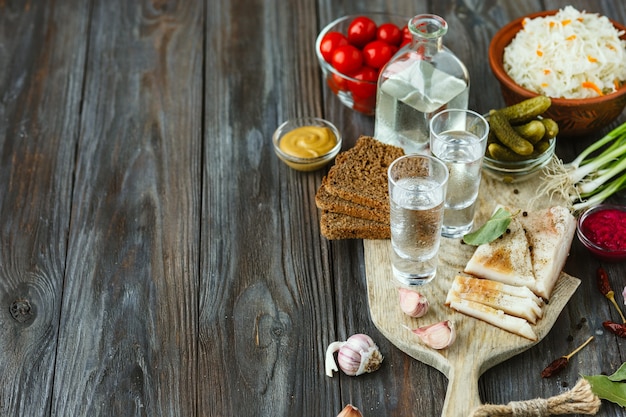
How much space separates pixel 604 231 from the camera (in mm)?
2492

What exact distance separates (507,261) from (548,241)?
150 mm

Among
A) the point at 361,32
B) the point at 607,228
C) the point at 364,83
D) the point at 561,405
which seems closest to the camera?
the point at 561,405

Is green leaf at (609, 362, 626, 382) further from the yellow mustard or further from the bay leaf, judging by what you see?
the yellow mustard

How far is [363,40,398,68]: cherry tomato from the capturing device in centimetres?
288

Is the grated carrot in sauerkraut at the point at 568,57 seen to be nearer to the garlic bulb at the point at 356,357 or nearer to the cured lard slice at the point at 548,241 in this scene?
the cured lard slice at the point at 548,241

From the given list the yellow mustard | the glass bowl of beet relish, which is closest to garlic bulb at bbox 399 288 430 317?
the glass bowl of beet relish

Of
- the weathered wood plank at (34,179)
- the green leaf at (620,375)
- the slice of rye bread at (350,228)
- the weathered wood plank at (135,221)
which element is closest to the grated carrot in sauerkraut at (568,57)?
the slice of rye bread at (350,228)

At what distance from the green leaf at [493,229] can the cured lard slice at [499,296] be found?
0.13 m

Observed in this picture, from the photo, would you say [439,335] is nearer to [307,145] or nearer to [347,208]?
[347,208]

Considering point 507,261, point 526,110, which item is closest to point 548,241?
point 507,261

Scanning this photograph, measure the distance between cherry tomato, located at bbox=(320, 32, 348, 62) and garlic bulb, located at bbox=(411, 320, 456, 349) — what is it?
1186 millimetres

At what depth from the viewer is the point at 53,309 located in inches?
97.0

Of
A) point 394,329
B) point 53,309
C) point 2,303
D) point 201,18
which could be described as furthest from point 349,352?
point 201,18

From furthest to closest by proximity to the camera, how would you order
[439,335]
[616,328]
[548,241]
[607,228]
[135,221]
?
[135,221]
[607,228]
[548,241]
[616,328]
[439,335]
